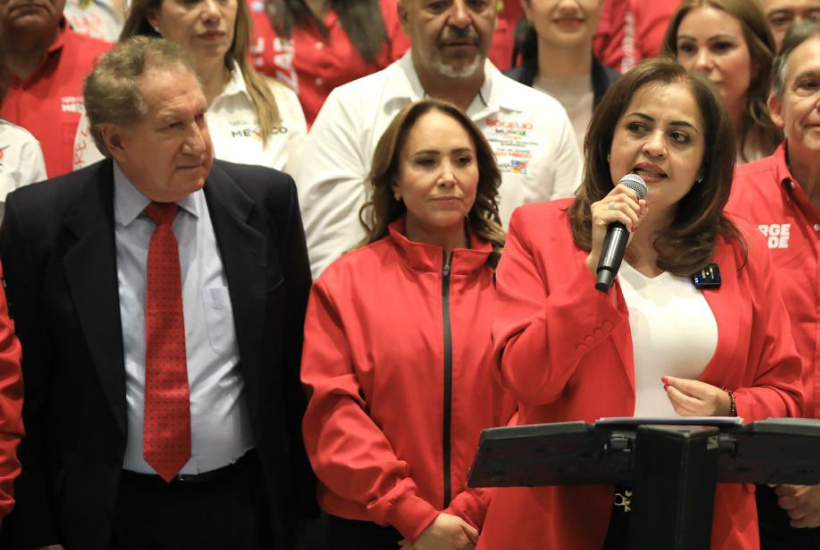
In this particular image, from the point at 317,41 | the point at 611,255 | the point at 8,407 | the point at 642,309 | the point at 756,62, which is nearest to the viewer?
the point at 611,255

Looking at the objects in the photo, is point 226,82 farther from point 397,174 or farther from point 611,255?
point 611,255

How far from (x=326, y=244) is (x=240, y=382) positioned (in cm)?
75


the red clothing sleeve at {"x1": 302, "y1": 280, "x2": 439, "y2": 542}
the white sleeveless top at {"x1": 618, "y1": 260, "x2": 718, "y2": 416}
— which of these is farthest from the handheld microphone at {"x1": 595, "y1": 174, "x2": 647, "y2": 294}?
the red clothing sleeve at {"x1": 302, "y1": 280, "x2": 439, "y2": 542}

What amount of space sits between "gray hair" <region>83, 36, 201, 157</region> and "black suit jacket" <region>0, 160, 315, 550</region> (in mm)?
174

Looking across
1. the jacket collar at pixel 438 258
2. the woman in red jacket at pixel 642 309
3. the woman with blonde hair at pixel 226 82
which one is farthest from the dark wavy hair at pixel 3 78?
the woman in red jacket at pixel 642 309

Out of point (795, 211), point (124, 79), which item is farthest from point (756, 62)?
point (124, 79)

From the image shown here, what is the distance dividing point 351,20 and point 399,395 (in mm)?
2001

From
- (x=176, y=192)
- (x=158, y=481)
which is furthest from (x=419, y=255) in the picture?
(x=158, y=481)

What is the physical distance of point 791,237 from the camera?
3154mm

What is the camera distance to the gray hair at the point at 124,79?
2912 millimetres

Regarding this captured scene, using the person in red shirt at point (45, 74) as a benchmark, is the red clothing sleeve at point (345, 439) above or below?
below

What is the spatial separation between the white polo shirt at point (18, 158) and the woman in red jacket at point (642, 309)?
1.68 meters

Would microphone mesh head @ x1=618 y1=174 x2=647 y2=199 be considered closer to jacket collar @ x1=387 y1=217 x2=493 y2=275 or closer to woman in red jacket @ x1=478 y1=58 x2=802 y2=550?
woman in red jacket @ x1=478 y1=58 x2=802 y2=550

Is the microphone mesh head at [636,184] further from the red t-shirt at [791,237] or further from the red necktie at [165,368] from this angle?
the red necktie at [165,368]
